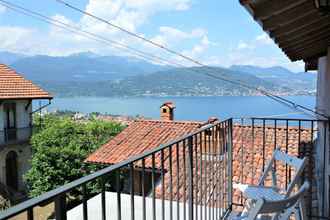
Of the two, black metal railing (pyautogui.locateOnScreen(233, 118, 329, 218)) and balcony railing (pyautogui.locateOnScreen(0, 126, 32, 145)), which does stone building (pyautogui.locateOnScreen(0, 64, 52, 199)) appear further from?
black metal railing (pyautogui.locateOnScreen(233, 118, 329, 218))

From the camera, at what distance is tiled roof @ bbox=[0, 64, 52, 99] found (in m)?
15.8

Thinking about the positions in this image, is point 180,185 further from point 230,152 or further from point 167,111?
point 167,111

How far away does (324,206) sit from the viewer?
3.48 meters

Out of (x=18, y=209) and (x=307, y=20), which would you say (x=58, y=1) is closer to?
(x=307, y=20)

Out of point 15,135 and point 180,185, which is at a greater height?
point 180,185

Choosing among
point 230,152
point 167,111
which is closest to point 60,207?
point 230,152

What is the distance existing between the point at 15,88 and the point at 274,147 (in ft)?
48.5

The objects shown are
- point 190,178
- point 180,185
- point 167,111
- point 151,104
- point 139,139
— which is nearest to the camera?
point 190,178

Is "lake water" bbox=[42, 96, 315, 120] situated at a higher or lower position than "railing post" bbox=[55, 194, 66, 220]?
lower

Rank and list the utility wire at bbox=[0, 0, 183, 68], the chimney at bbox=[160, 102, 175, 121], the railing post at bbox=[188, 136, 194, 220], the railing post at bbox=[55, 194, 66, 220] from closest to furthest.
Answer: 1. the railing post at bbox=[55, 194, 66, 220]
2. the railing post at bbox=[188, 136, 194, 220]
3. the utility wire at bbox=[0, 0, 183, 68]
4. the chimney at bbox=[160, 102, 175, 121]

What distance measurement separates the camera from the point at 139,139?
1181cm

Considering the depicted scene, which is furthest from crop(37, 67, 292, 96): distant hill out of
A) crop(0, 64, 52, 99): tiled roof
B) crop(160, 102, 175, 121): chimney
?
crop(160, 102, 175, 121): chimney

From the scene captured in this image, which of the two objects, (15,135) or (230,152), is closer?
(230,152)

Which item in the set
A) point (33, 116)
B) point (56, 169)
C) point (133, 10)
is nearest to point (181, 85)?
point (133, 10)
